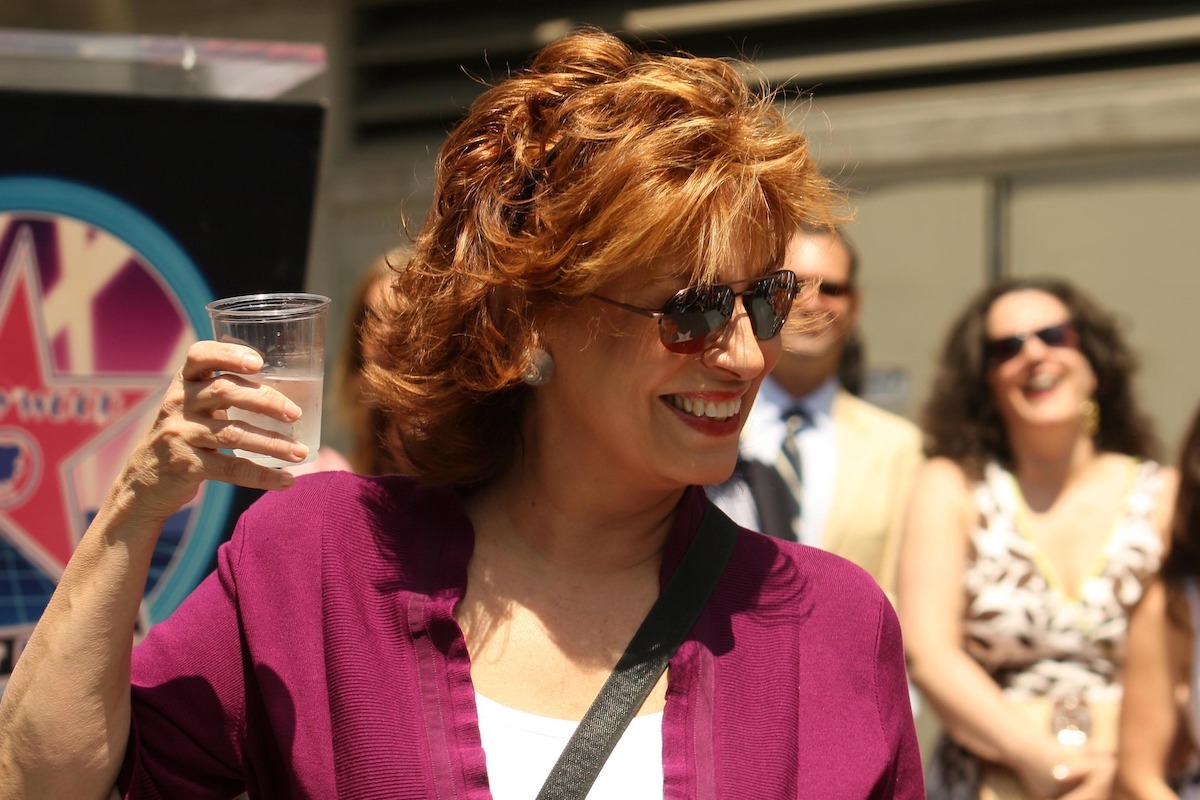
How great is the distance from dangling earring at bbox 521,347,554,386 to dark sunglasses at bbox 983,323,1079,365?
7.86 feet

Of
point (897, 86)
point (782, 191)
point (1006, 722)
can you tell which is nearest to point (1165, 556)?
point (1006, 722)

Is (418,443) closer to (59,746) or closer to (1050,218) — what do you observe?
(59,746)

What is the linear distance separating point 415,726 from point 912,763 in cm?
→ 71

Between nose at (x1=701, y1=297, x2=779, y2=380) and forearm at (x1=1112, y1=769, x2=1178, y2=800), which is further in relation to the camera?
forearm at (x1=1112, y1=769, x2=1178, y2=800)

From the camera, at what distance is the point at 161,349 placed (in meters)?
2.74

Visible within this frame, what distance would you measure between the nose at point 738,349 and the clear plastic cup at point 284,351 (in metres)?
0.52

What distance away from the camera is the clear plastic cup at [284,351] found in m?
1.76

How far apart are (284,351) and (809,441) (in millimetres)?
2642

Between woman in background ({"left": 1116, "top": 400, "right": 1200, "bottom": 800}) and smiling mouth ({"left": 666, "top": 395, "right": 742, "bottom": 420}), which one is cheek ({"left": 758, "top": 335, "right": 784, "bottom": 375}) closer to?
smiling mouth ({"left": 666, "top": 395, "right": 742, "bottom": 420})

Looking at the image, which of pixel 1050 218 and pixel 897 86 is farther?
pixel 897 86

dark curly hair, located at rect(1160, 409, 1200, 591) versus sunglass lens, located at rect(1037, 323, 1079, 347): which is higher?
sunglass lens, located at rect(1037, 323, 1079, 347)

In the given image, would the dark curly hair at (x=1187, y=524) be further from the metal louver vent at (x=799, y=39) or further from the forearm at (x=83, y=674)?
the metal louver vent at (x=799, y=39)

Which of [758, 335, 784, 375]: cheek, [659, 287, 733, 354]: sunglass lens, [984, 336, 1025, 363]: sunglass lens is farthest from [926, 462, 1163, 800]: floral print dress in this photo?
[659, 287, 733, 354]: sunglass lens

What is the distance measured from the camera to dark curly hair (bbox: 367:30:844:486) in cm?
191
